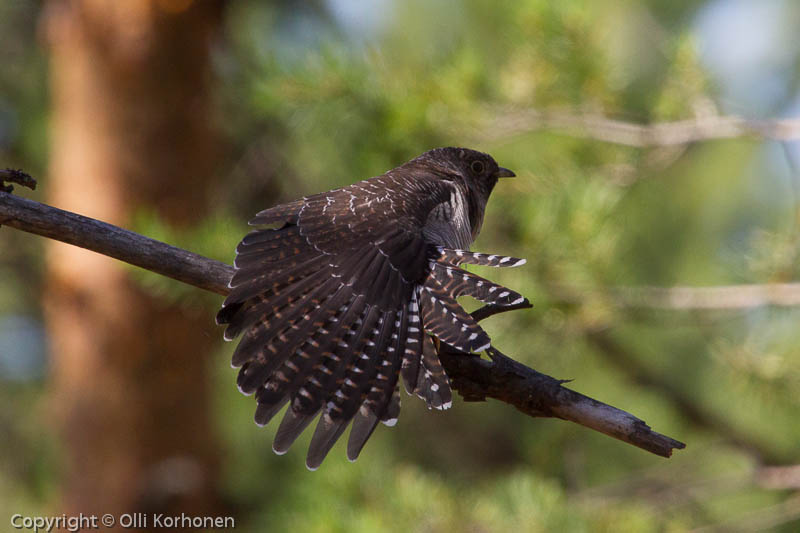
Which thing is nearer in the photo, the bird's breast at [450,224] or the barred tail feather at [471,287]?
the barred tail feather at [471,287]

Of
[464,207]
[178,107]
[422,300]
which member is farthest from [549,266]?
[178,107]

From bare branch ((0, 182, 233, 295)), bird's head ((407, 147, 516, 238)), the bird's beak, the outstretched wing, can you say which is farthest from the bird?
the bird's beak

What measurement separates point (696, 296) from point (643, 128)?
2.78 ft

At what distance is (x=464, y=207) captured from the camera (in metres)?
2.98

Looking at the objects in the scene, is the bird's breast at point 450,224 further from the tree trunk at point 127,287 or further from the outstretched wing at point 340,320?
the tree trunk at point 127,287

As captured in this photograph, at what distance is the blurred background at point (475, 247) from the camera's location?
3.98 meters

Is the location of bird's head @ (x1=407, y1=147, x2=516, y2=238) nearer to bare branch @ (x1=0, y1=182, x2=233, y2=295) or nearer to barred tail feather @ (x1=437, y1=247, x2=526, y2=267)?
barred tail feather @ (x1=437, y1=247, x2=526, y2=267)

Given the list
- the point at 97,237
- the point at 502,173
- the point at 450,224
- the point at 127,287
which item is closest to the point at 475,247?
the point at 502,173

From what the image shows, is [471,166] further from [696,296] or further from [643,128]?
[696,296]

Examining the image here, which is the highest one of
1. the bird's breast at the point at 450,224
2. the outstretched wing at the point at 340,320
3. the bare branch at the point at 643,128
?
the bare branch at the point at 643,128

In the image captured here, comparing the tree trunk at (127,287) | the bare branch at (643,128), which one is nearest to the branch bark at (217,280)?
the bare branch at (643,128)

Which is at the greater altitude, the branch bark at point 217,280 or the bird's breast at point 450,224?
the bird's breast at point 450,224

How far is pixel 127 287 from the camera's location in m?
4.83

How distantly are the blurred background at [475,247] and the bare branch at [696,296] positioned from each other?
0.01 m
